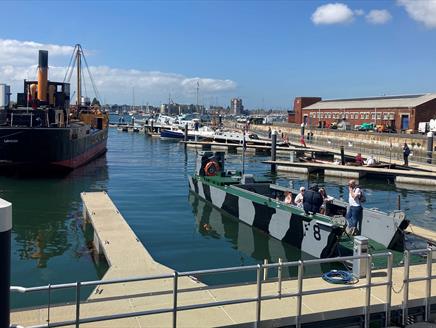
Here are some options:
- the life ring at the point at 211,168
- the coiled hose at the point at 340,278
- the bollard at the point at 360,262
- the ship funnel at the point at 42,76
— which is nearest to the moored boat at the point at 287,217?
the life ring at the point at 211,168

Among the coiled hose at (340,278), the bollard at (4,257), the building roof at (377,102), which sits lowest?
the coiled hose at (340,278)

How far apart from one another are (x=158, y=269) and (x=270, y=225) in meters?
7.53

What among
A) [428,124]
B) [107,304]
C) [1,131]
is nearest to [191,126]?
[428,124]

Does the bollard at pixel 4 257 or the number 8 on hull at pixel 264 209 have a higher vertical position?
the bollard at pixel 4 257

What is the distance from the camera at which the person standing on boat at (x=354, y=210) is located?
15.0m

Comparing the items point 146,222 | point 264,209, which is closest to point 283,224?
point 264,209

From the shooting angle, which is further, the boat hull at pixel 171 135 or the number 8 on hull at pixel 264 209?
the boat hull at pixel 171 135

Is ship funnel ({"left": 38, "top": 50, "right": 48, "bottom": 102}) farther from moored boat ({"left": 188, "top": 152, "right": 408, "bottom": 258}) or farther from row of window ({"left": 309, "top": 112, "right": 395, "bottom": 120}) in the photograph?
row of window ({"left": 309, "top": 112, "right": 395, "bottom": 120})

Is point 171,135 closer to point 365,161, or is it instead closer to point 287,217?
point 365,161

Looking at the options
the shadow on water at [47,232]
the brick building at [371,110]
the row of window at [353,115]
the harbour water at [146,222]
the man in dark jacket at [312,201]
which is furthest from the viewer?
the row of window at [353,115]

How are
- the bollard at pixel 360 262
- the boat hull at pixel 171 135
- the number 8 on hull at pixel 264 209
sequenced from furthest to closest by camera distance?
1. the boat hull at pixel 171 135
2. the number 8 on hull at pixel 264 209
3. the bollard at pixel 360 262

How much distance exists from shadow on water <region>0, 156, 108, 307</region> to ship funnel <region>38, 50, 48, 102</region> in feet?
38.1

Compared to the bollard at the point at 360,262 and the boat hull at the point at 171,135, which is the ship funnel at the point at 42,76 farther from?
the boat hull at the point at 171,135

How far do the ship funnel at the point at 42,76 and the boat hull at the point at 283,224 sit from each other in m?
26.9
